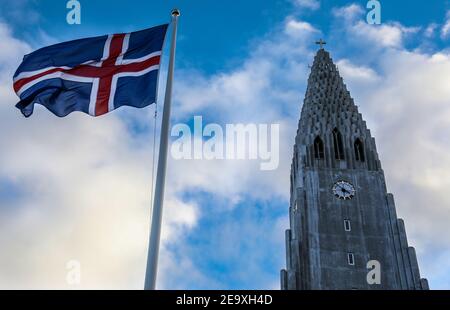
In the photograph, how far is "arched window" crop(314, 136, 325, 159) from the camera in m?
71.9

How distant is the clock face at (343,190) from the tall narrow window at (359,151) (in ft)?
19.0

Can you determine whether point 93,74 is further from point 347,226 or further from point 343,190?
point 343,190

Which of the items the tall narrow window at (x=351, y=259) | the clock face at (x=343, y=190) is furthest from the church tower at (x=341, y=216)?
the clock face at (x=343, y=190)

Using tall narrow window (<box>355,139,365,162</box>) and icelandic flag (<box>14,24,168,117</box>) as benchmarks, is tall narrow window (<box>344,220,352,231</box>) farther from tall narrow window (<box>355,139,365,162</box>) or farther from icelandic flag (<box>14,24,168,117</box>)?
icelandic flag (<box>14,24,168,117</box>)

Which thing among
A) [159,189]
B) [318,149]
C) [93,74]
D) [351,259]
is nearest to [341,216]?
[351,259]

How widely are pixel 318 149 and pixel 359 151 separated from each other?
522 centimetres

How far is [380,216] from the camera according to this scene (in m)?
64.9

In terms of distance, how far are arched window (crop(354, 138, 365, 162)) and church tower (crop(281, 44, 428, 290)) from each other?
134 millimetres

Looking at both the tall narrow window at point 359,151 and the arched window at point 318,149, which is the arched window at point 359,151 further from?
the arched window at point 318,149


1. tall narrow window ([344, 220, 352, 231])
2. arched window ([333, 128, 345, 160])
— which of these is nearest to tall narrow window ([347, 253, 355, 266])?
tall narrow window ([344, 220, 352, 231])

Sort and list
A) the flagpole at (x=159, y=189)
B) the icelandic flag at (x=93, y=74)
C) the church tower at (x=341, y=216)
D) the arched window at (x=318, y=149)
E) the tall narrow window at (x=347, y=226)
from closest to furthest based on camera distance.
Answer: the flagpole at (x=159, y=189) < the icelandic flag at (x=93, y=74) < the church tower at (x=341, y=216) < the tall narrow window at (x=347, y=226) < the arched window at (x=318, y=149)

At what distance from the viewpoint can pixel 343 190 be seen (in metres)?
66.8

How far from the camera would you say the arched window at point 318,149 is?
71.9 metres
